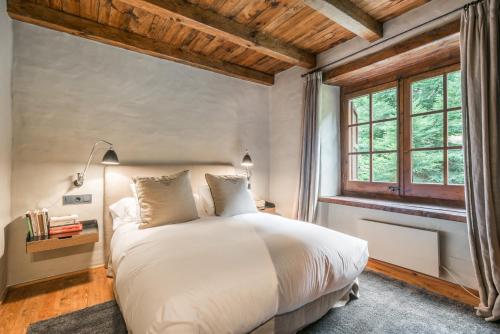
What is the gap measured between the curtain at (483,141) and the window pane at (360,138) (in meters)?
1.18

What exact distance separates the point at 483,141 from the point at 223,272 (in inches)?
80.6

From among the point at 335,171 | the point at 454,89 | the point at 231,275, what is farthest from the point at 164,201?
the point at 454,89

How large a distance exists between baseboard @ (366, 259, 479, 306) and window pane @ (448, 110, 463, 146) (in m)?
1.30

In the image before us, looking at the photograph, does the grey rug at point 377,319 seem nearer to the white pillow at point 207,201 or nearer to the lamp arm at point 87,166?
the white pillow at point 207,201

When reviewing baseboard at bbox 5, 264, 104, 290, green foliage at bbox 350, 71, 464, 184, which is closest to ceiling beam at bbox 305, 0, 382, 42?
green foliage at bbox 350, 71, 464, 184

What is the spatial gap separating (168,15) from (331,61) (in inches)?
76.3

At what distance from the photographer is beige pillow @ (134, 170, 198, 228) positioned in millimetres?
2091

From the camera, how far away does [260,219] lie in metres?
2.32

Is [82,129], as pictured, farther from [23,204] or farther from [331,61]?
[331,61]

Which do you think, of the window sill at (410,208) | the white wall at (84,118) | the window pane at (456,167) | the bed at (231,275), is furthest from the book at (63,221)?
the window pane at (456,167)

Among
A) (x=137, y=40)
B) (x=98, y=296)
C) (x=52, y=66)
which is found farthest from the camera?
(x=137, y=40)

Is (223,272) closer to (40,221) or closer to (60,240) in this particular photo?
(60,240)

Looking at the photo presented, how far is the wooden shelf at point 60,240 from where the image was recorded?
200 centimetres

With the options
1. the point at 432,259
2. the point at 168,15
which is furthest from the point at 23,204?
the point at 432,259
